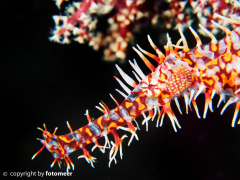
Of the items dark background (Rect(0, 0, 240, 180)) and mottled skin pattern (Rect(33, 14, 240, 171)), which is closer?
mottled skin pattern (Rect(33, 14, 240, 171))

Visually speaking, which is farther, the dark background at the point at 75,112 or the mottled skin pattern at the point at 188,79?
the dark background at the point at 75,112

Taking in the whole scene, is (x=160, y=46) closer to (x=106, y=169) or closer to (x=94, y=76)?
(x=94, y=76)

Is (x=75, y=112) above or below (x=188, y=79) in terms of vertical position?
above

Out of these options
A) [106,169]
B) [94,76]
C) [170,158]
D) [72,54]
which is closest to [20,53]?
[72,54]

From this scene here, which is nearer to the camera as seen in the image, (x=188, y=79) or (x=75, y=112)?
Answer: (x=188, y=79)

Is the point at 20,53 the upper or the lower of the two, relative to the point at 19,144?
upper

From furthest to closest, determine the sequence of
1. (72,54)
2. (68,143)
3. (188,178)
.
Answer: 1. (188,178)
2. (72,54)
3. (68,143)

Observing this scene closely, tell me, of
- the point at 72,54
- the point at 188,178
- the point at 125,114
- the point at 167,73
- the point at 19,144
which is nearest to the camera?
the point at 167,73

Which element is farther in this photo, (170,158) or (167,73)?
(170,158)
